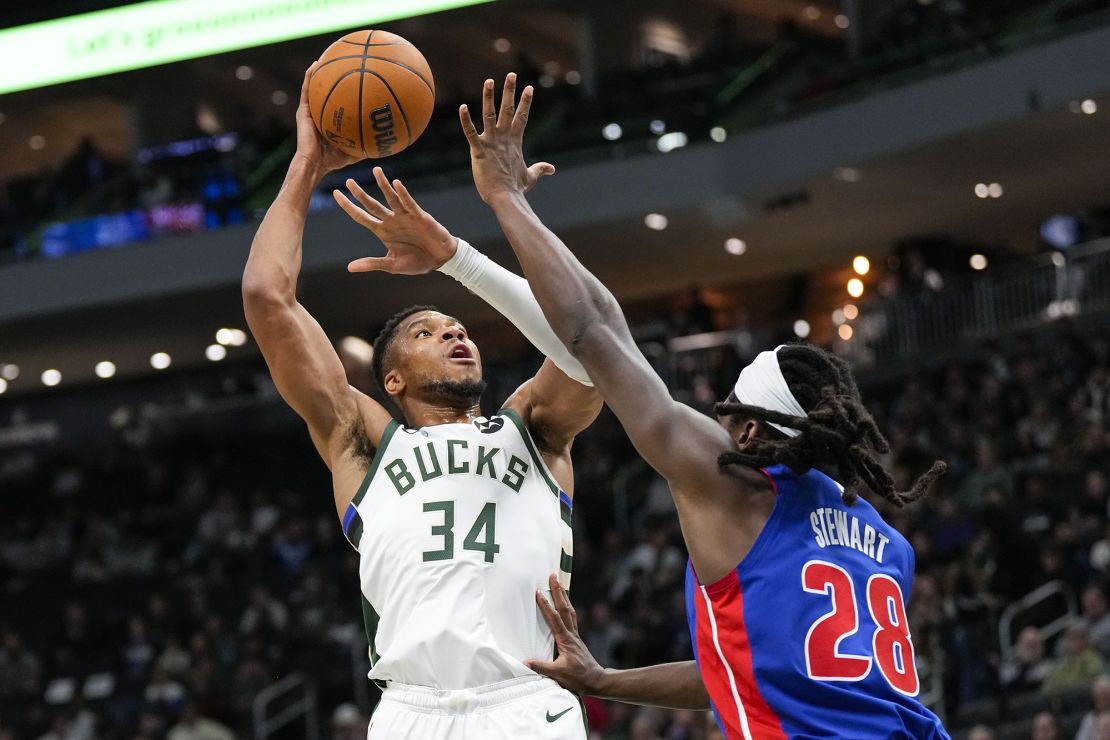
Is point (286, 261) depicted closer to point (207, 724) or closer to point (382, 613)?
point (382, 613)

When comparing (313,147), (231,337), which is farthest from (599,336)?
(231,337)

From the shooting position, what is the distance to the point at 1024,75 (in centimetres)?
1761

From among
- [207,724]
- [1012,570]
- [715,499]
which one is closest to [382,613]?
[715,499]

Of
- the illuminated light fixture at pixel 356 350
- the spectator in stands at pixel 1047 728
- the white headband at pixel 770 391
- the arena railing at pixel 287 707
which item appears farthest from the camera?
the arena railing at pixel 287 707

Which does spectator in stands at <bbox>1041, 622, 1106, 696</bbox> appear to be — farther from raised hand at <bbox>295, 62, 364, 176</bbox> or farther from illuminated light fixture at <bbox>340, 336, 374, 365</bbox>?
raised hand at <bbox>295, 62, 364, 176</bbox>

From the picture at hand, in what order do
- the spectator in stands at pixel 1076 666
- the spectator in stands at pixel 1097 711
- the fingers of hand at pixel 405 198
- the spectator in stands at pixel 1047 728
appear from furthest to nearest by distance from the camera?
the spectator in stands at pixel 1076 666 → the spectator in stands at pixel 1047 728 → the spectator in stands at pixel 1097 711 → the fingers of hand at pixel 405 198

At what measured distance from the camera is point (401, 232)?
458cm

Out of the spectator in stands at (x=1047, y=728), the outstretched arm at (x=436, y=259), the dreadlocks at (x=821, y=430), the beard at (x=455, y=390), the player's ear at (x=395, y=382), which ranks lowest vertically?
the spectator in stands at (x=1047, y=728)

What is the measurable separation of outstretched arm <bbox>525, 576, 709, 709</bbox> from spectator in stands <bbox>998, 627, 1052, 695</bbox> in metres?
7.27

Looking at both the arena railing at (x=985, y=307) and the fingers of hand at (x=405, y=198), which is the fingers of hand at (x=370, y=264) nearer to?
the fingers of hand at (x=405, y=198)

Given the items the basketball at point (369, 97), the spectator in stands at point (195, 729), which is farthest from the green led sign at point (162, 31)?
the basketball at point (369, 97)

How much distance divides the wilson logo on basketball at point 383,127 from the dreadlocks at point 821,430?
1.84 metres

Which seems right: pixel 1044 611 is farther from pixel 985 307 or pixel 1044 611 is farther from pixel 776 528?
pixel 776 528

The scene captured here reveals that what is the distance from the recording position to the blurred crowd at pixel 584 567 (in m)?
11.8
